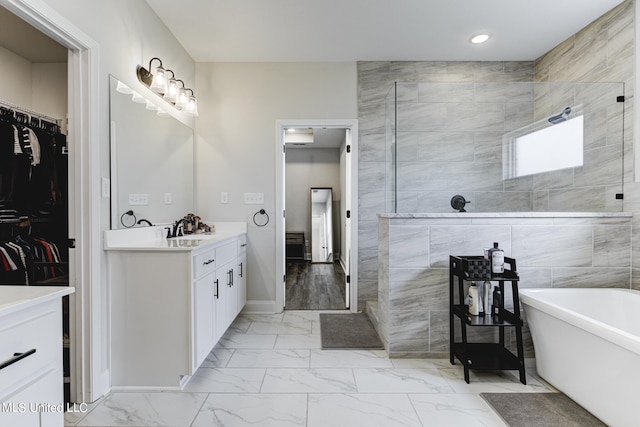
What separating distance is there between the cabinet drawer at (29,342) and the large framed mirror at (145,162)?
3.87 ft

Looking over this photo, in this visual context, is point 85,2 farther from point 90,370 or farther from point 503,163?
point 503,163

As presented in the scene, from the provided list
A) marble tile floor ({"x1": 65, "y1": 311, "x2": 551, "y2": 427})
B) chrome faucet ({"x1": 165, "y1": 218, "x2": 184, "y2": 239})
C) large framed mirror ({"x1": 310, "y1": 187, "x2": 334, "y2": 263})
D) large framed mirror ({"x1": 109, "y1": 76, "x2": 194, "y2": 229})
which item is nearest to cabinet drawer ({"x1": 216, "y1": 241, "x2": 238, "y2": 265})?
chrome faucet ({"x1": 165, "y1": 218, "x2": 184, "y2": 239})

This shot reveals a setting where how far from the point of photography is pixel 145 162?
2500 millimetres

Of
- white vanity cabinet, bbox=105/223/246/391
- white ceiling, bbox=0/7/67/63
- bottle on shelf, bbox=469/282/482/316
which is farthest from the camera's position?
white ceiling, bbox=0/7/67/63

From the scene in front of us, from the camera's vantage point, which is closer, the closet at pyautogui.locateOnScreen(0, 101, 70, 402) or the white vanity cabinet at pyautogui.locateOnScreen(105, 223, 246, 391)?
the white vanity cabinet at pyautogui.locateOnScreen(105, 223, 246, 391)

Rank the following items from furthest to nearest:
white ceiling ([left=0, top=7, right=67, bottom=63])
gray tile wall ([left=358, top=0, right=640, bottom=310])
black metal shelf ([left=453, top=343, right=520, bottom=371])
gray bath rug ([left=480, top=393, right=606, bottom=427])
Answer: gray tile wall ([left=358, top=0, right=640, bottom=310]), white ceiling ([left=0, top=7, right=67, bottom=63]), black metal shelf ([left=453, top=343, right=520, bottom=371]), gray bath rug ([left=480, top=393, right=606, bottom=427])

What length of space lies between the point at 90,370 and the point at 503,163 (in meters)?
3.46

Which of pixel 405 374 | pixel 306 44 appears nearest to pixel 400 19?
pixel 306 44

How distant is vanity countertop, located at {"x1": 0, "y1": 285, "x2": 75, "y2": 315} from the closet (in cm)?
138

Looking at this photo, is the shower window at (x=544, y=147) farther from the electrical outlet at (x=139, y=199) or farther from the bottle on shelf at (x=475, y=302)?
the electrical outlet at (x=139, y=199)

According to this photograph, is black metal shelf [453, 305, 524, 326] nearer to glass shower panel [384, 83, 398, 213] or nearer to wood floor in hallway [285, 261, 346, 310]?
glass shower panel [384, 83, 398, 213]

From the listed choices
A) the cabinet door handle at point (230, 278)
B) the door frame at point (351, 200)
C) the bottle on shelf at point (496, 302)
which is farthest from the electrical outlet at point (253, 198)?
the bottle on shelf at point (496, 302)

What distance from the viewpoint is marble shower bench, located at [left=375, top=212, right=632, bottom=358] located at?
2381 mm

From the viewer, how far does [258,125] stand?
136 inches
